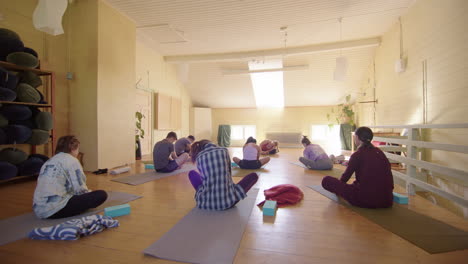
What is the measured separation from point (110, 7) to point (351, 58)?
684 cm

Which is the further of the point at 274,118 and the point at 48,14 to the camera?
the point at 274,118

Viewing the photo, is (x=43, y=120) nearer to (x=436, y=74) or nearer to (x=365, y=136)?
(x=365, y=136)

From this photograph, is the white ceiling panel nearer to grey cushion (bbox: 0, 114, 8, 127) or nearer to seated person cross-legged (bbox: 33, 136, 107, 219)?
grey cushion (bbox: 0, 114, 8, 127)

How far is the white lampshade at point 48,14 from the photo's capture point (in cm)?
265

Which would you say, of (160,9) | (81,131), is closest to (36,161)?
(81,131)

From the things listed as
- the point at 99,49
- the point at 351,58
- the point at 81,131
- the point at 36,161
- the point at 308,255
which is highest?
the point at 351,58

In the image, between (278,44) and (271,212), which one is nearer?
(271,212)

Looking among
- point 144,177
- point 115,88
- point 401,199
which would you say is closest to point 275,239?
point 401,199

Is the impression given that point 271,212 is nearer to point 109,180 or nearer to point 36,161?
point 109,180

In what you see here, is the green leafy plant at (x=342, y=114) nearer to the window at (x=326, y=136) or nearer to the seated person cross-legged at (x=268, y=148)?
the window at (x=326, y=136)

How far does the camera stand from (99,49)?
4402 mm

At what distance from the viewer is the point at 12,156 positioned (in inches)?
129

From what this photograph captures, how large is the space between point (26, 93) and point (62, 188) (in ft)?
7.74

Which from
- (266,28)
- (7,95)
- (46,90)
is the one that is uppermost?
(266,28)
